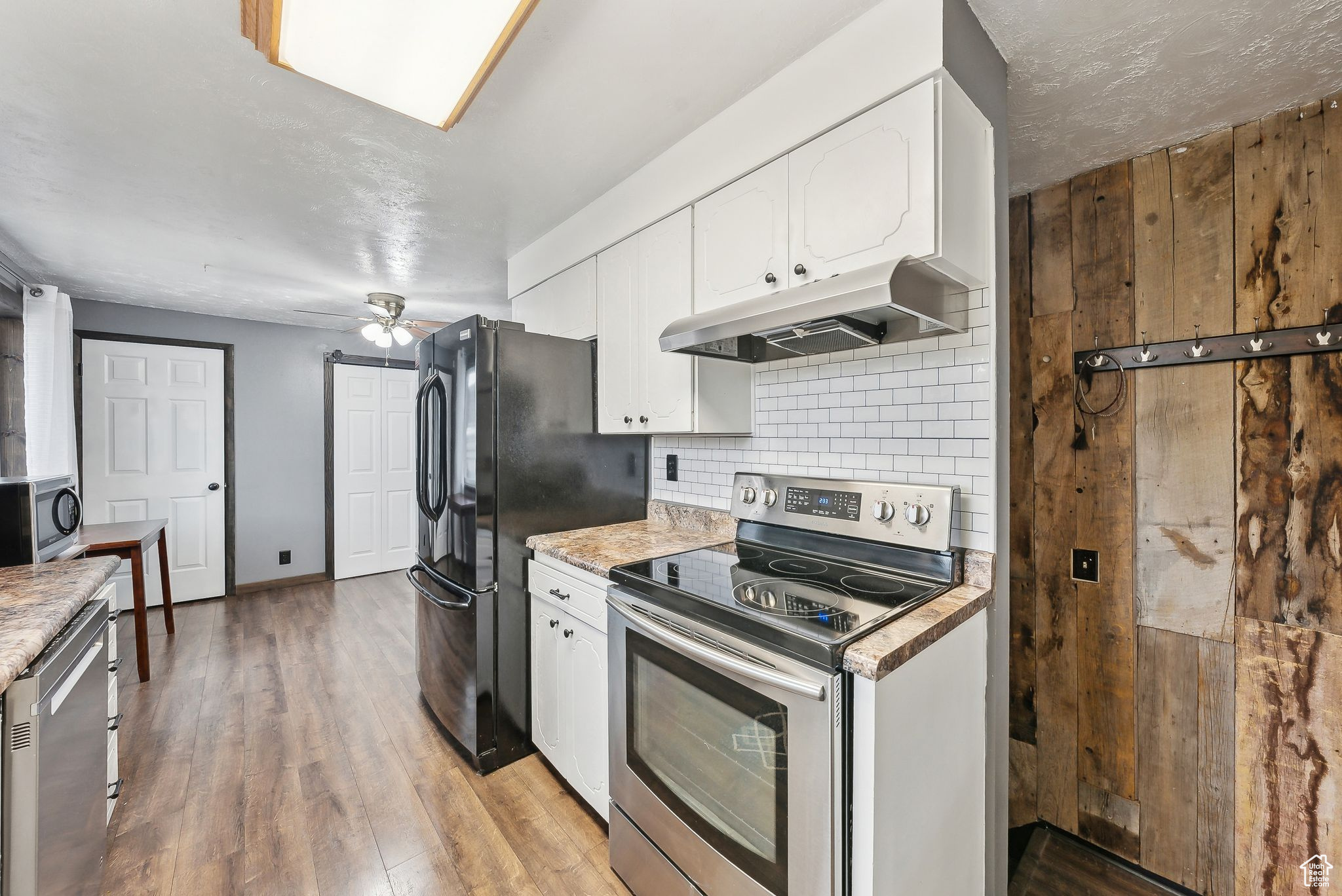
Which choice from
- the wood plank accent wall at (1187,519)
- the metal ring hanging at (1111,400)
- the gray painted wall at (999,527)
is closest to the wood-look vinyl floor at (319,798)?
the gray painted wall at (999,527)

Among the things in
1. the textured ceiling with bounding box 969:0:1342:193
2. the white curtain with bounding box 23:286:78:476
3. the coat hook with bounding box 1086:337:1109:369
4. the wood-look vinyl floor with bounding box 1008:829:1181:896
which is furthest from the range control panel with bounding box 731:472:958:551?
the white curtain with bounding box 23:286:78:476

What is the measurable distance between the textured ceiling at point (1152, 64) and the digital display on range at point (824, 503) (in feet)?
4.17

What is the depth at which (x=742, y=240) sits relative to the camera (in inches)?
67.5

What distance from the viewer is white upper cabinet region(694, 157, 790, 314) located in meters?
1.59

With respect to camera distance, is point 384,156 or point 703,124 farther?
point 384,156

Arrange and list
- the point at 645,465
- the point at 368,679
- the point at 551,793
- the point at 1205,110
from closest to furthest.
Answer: the point at 1205,110 → the point at 551,793 → the point at 645,465 → the point at 368,679

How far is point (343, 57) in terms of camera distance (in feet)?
4.36

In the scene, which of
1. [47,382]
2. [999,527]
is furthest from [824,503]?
[47,382]

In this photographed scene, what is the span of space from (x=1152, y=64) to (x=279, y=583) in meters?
6.20

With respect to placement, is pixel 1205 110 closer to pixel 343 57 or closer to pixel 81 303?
pixel 343 57

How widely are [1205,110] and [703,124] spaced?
148cm

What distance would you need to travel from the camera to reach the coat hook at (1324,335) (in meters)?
1.44

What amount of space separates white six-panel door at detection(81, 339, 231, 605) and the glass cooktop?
4.67 metres

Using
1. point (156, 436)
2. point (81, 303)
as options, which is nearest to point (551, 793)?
point (156, 436)
